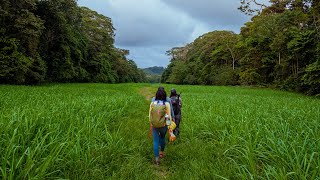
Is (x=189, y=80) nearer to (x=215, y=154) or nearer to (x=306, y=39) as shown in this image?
(x=306, y=39)

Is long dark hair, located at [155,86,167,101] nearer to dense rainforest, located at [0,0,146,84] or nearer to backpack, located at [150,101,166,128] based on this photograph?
backpack, located at [150,101,166,128]

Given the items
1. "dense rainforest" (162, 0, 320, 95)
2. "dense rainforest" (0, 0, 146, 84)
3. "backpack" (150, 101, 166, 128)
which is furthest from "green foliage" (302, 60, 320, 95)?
"dense rainforest" (0, 0, 146, 84)

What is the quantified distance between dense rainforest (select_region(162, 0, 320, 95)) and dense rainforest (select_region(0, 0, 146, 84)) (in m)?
21.2

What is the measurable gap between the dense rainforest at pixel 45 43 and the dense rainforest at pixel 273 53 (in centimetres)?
2116

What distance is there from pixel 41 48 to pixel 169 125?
3136cm

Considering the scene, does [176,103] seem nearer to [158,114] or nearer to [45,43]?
[158,114]

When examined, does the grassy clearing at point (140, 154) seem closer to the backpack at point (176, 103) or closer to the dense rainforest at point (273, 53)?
the backpack at point (176, 103)

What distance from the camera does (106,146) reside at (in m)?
5.75

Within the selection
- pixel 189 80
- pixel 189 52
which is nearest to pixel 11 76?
pixel 189 80

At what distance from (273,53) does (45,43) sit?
32.0 metres

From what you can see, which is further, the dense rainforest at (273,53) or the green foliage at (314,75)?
Answer: the dense rainforest at (273,53)

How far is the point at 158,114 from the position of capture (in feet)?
19.7

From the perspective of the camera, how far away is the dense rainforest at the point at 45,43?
24.2 meters

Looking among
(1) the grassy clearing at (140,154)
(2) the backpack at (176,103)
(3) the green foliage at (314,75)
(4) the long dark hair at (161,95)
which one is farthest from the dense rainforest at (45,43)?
(3) the green foliage at (314,75)
